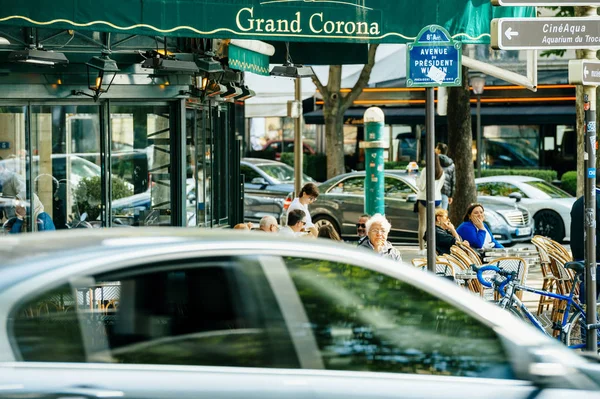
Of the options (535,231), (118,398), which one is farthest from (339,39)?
(535,231)

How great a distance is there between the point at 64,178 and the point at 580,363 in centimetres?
970

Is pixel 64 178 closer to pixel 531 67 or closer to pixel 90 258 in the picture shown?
pixel 531 67

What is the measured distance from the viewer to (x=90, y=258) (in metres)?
3.56

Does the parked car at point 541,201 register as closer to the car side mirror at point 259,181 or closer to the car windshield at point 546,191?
the car windshield at point 546,191

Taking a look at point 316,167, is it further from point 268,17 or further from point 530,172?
point 268,17

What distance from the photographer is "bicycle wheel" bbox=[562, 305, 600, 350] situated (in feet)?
29.0

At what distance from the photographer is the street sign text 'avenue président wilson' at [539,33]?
25.4 feet

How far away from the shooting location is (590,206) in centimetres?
800

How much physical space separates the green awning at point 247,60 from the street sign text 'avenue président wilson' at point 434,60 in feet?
11.8

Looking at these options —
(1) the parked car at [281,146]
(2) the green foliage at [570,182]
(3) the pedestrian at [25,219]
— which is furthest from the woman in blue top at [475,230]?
(1) the parked car at [281,146]

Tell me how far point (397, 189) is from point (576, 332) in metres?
11.9

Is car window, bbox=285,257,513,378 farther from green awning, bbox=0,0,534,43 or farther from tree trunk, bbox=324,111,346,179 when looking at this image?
tree trunk, bbox=324,111,346,179

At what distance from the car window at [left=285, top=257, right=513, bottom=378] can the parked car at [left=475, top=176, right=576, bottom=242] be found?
16.4 m

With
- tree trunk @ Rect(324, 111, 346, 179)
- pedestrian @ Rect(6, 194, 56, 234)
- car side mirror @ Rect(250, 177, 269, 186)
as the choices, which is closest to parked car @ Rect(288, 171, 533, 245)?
car side mirror @ Rect(250, 177, 269, 186)
